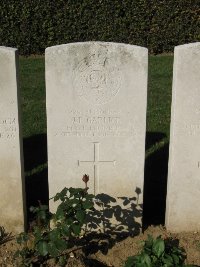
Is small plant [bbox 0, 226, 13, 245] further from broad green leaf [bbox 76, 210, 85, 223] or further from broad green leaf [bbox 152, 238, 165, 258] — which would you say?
broad green leaf [bbox 152, 238, 165, 258]

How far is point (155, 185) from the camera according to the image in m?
5.59

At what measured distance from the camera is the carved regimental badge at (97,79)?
408cm

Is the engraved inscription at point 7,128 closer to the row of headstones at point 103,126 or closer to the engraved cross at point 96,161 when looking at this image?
the row of headstones at point 103,126

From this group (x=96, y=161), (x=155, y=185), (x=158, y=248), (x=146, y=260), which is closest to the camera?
(x=146, y=260)

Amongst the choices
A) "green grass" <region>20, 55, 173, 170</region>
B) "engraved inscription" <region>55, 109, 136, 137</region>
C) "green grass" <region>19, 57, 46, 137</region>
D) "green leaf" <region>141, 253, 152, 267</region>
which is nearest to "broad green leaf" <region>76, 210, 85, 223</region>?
"green leaf" <region>141, 253, 152, 267</region>

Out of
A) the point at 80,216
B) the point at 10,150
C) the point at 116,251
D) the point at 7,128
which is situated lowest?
the point at 116,251

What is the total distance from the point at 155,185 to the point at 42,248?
7.39 feet

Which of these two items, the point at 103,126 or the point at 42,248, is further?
the point at 103,126

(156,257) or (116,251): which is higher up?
(156,257)

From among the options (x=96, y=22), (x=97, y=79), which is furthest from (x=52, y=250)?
(x=96, y=22)

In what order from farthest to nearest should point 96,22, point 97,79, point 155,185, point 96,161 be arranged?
point 96,22 → point 155,185 → point 96,161 → point 97,79

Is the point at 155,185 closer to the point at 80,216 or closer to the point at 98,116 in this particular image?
the point at 98,116

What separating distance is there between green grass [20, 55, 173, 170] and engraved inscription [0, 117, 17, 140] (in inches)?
96.6

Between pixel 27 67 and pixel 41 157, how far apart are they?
5.03 m
